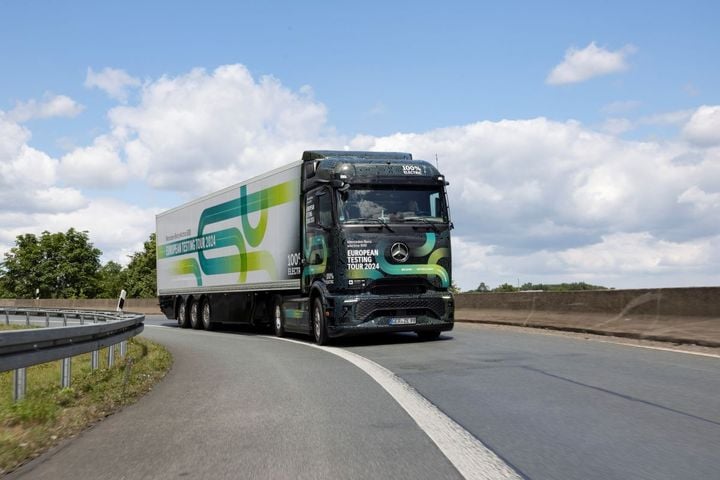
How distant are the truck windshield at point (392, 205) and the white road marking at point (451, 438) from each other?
5482 millimetres

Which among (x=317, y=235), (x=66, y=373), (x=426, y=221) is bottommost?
(x=66, y=373)

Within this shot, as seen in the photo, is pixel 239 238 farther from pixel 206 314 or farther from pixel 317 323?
pixel 317 323

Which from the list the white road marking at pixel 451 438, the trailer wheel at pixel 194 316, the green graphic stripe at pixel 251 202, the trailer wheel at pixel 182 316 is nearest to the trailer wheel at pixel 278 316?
the green graphic stripe at pixel 251 202

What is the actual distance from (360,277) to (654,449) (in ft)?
30.4

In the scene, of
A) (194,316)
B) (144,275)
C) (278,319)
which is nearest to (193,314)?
(194,316)

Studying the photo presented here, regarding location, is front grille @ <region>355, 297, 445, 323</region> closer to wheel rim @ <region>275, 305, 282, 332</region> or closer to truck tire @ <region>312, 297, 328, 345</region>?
truck tire @ <region>312, 297, 328, 345</region>

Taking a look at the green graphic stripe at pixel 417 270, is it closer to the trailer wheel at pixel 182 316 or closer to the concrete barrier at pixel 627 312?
the concrete barrier at pixel 627 312

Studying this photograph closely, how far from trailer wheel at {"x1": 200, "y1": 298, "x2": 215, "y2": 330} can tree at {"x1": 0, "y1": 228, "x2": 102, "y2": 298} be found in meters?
90.8

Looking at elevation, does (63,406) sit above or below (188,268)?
below

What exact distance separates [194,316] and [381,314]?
1200cm

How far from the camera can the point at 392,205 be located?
1455cm

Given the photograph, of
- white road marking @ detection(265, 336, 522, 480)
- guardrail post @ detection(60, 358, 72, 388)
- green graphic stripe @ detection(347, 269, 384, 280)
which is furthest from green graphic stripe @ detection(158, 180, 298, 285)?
white road marking @ detection(265, 336, 522, 480)

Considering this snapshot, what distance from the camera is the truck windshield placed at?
1436 cm

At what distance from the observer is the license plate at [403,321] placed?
1419 cm
